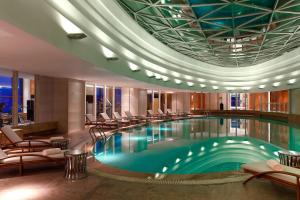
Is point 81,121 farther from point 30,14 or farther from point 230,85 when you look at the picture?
point 230,85

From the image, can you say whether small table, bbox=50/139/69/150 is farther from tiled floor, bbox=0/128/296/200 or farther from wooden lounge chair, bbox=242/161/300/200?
wooden lounge chair, bbox=242/161/300/200

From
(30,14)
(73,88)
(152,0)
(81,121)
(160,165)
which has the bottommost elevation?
(160,165)

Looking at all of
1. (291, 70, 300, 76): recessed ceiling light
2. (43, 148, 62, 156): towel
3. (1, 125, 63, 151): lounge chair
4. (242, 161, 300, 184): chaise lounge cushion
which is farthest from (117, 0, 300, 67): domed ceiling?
(242, 161, 300, 184): chaise lounge cushion

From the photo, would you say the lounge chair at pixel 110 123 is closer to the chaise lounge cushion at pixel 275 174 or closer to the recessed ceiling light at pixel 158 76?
the recessed ceiling light at pixel 158 76

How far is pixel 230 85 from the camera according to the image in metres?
28.6

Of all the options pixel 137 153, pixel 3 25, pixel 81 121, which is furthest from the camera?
pixel 81 121

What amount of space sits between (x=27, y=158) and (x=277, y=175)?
16.6 ft

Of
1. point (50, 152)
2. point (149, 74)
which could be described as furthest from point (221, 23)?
point (50, 152)

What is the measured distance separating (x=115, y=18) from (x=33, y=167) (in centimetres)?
610

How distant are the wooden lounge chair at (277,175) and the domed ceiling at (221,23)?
24.7 ft

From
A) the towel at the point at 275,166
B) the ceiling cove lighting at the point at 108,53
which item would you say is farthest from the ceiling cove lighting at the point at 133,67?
the towel at the point at 275,166

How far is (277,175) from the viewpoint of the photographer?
439cm

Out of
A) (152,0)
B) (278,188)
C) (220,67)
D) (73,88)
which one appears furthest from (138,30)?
(220,67)

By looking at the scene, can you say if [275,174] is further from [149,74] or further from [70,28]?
[149,74]
